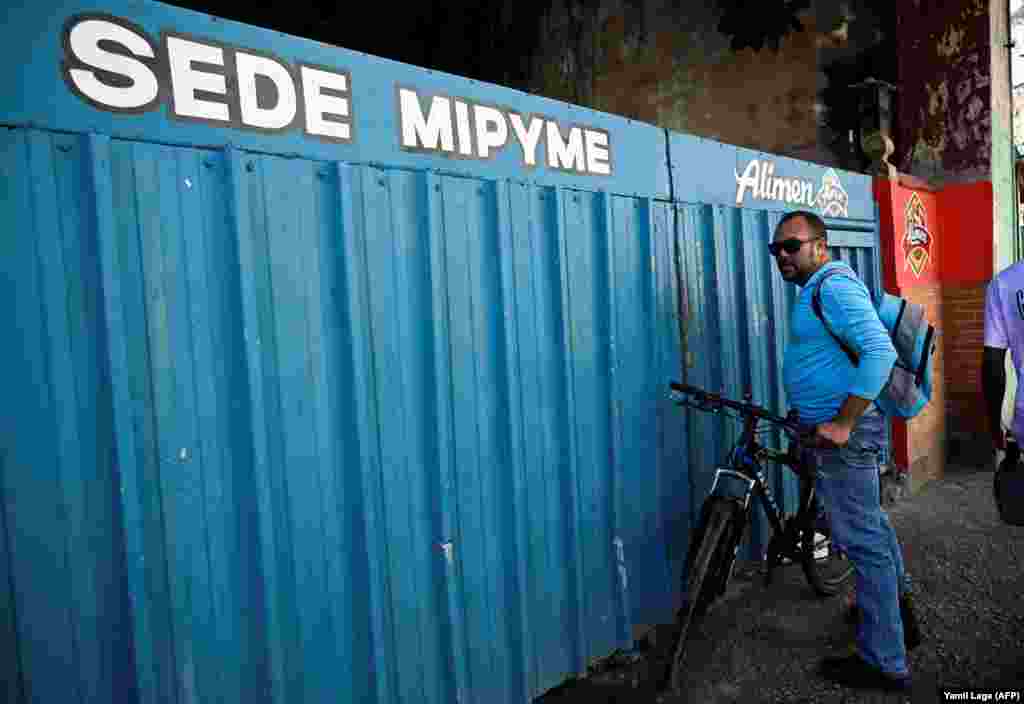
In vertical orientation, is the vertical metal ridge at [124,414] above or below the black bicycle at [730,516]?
above

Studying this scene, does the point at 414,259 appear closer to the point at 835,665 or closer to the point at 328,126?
the point at 328,126

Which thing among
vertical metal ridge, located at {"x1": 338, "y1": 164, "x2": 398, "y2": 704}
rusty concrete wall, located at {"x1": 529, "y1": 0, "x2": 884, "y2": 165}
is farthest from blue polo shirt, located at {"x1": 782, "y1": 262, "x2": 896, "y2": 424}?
rusty concrete wall, located at {"x1": 529, "y1": 0, "x2": 884, "y2": 165}

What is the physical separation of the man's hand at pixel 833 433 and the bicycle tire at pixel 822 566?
1062mm

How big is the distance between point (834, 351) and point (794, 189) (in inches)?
90.4

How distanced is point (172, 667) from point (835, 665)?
282 centimetres

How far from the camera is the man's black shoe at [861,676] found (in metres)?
2.92

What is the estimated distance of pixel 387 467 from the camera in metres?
2.46

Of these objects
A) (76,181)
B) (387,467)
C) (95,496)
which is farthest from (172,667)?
(76,181)

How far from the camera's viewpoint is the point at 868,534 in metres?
2.95

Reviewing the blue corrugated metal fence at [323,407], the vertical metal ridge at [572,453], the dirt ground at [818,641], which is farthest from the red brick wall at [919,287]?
the vertical metal ridge at [572,453]

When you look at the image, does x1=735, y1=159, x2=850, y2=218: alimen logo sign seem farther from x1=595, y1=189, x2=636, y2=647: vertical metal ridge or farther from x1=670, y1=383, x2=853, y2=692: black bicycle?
x1=670, y1=383, x2=853, y2=692: black bicycle

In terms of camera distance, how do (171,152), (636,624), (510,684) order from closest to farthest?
(171,152) < (510,684) < (636,624)

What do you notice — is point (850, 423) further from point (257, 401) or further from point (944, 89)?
point (944, 89)

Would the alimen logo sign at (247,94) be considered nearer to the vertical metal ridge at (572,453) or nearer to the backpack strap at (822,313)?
the vertical metal ridge at (572,453)
